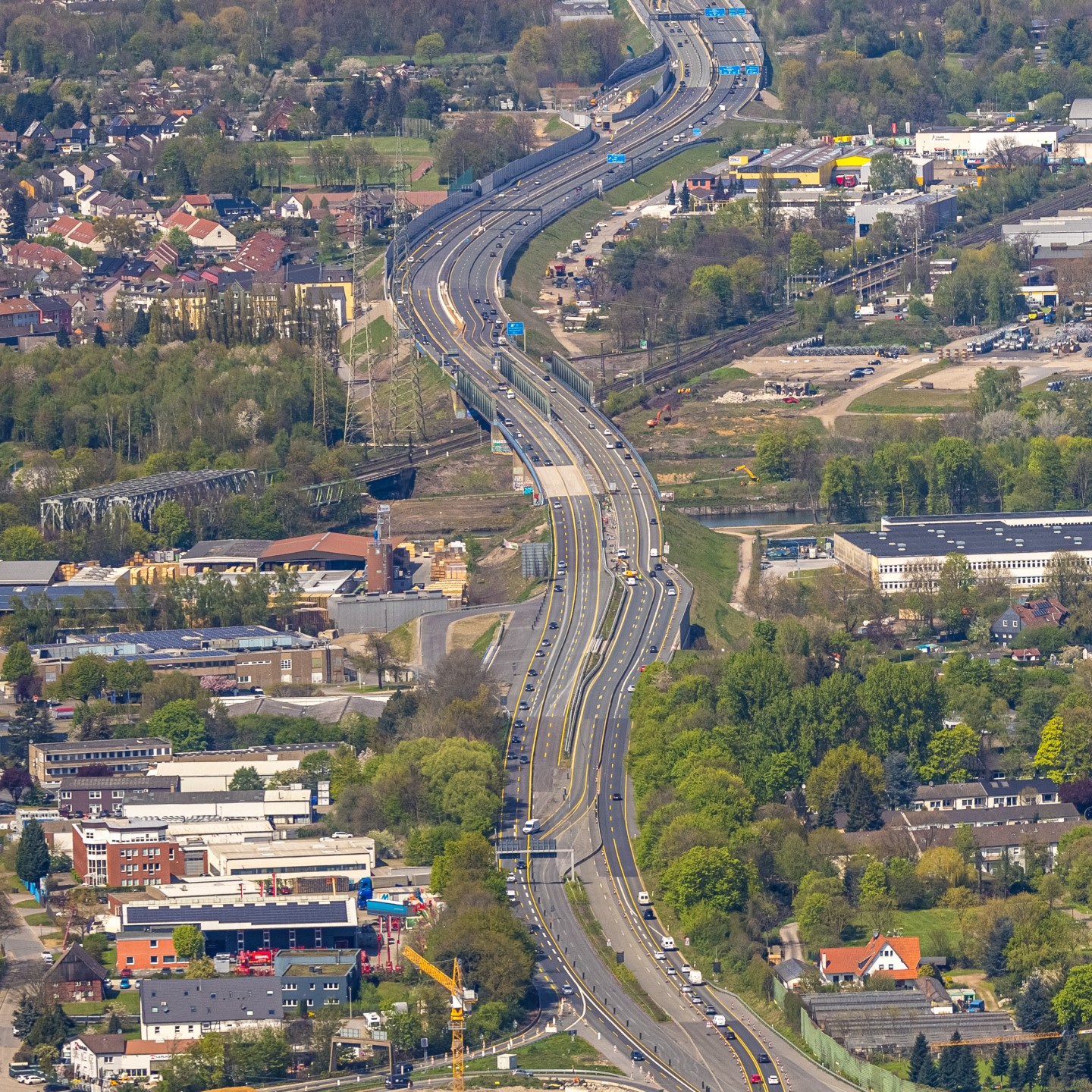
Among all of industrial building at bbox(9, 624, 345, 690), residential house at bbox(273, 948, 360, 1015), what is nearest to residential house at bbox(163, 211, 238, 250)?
industrial building at bbox(9, 624, 345, 690)

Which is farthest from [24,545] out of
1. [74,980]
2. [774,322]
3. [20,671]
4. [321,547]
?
[774,322]

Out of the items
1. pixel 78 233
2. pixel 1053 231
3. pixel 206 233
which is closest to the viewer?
pixel 206 233

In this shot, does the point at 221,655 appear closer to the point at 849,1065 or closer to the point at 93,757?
the point at 93,757

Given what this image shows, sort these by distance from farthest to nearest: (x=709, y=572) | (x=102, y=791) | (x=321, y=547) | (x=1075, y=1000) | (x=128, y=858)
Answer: (x=321, y=547) < (x=709, y=572) < (x=102, y=791) < (x=128, y=858) < (x=1075, y=1000)

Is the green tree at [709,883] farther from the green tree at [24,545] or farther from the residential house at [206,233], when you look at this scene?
the residential house at [206,233]

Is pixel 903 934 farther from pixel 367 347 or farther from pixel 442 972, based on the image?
pixel 367 347

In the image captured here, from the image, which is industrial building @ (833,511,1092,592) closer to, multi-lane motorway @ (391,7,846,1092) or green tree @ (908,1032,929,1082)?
multi-lane motorway @ (391,7,846,1092)

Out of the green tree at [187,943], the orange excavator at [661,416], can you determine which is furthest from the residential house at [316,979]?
the orange excavator at [661,416]
